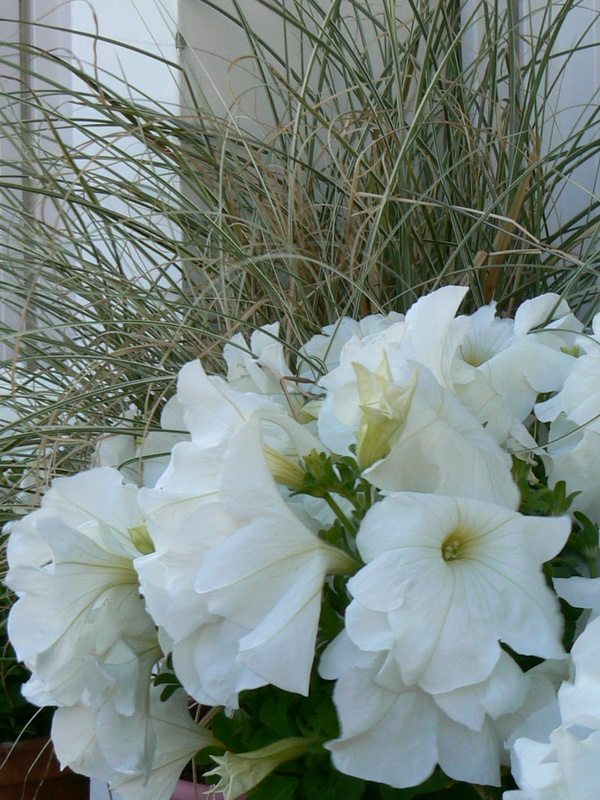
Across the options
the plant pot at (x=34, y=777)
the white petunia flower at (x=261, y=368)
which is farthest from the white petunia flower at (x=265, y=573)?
the plant pot at (x=34, y=777)

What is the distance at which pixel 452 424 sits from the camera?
0.30 meters

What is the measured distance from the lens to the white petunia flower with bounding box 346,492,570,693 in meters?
0.25

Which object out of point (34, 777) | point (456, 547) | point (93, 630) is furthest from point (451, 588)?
point (34, 777)

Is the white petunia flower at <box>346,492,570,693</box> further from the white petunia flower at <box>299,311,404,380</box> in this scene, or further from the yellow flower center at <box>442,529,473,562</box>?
the white petunia flower at <box>299,311,404,380</box>

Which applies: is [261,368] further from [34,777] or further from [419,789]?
[34,777]

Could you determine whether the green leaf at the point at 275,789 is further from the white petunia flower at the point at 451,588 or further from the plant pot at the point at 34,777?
the plant pot at the point at 34,777

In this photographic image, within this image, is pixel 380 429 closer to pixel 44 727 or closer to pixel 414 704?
pixel 414 704

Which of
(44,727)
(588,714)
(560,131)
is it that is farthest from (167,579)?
(560,131)

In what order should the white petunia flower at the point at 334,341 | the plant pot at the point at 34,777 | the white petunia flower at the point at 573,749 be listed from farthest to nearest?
the plant pot at the point at 34,777
the white petunia flower at the point at 334,341
the white petunia flower at the point at 573,749

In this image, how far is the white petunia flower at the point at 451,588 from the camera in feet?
0.81

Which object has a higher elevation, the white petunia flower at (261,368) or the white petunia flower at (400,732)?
the white petunia flower at (261,368)

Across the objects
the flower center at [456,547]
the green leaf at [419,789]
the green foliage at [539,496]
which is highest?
the flower center at [456,547]

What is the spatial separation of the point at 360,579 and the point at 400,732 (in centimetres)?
5

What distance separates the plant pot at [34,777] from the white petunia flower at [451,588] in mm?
510
